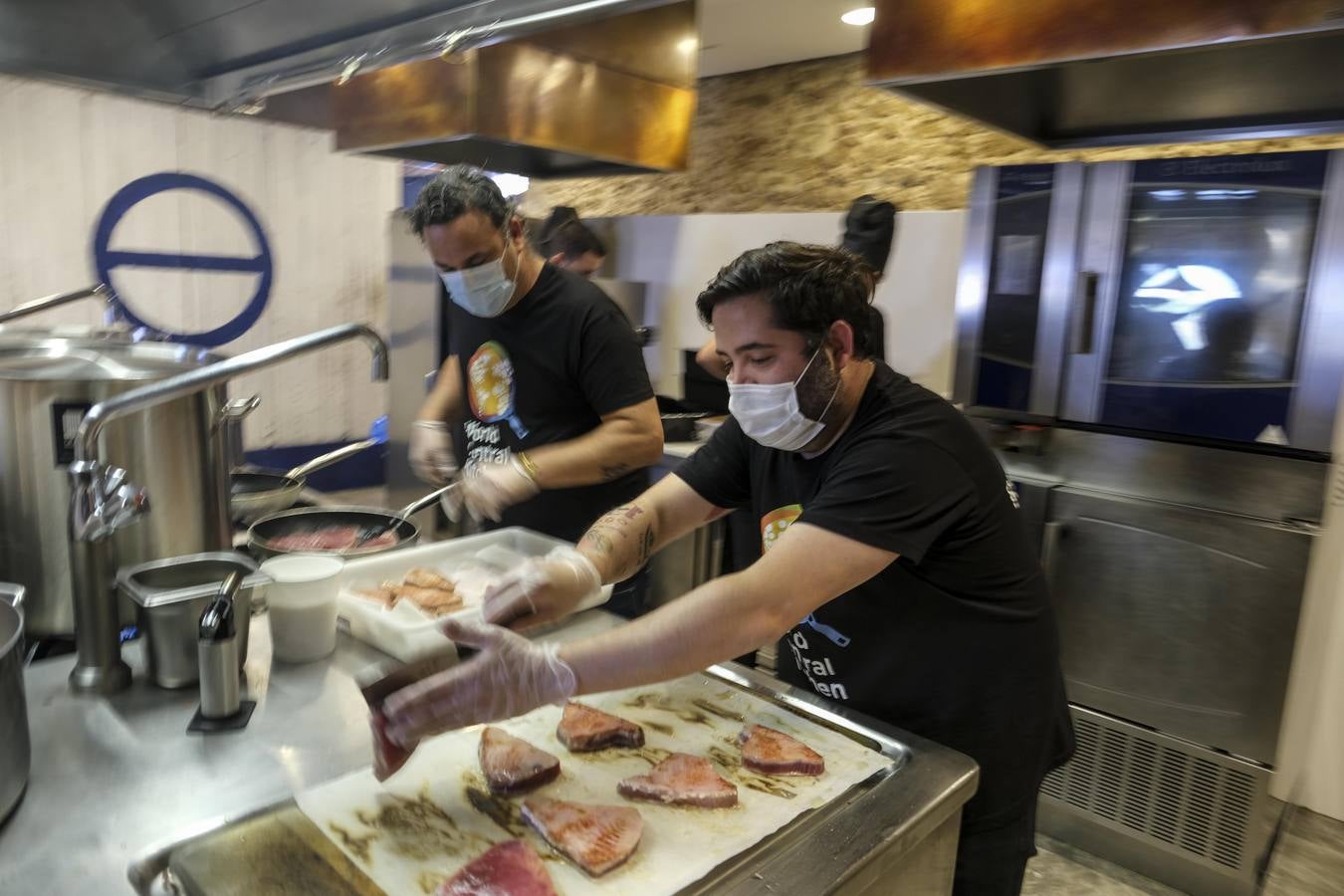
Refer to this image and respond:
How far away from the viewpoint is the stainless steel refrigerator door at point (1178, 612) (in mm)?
2203

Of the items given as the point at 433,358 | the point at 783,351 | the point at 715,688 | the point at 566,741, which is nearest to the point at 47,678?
the point at 566,741

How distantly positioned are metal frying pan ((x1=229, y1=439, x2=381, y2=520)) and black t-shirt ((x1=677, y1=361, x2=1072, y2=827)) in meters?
1.18

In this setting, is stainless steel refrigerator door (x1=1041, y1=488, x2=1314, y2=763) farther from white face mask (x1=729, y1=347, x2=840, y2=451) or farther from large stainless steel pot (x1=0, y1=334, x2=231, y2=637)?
large stainless steel pot (x1=0, y1=334, x2=231, y2=637)

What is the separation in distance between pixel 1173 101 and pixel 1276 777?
6.34 feet

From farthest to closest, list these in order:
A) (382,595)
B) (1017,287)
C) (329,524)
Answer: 1. (1017,287)
2. (329,524)
3. (382,595)

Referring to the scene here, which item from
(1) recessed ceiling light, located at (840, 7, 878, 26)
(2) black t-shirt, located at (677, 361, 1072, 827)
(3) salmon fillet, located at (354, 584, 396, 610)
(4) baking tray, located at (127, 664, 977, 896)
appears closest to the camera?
(4) baking tray, located at (127, 664, 977, 896)

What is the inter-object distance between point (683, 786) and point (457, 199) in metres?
1.45

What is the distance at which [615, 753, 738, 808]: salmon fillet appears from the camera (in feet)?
3.26

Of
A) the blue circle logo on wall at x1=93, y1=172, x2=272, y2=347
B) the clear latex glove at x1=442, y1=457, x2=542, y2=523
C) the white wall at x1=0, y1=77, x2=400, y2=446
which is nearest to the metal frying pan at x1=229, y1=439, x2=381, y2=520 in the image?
the clear latex glove at x1=442, y1=457, x2=542, y2=523

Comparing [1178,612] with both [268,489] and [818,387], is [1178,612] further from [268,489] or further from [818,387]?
[268,489]

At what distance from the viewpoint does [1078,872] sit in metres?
2.47

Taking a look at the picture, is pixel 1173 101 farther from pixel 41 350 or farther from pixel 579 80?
pixel 41 350

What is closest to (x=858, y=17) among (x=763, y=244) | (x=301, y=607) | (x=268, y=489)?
(x=763, y=244)

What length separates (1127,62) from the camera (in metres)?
2.06
